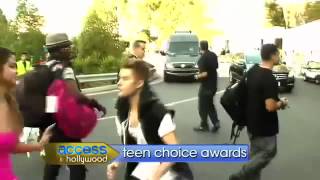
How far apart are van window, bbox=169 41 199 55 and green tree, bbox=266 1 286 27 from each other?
44.5m

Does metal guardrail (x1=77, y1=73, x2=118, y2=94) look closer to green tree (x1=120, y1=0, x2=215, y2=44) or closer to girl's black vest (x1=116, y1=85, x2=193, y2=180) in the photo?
green tree (x1=120, y1=0, x2=215, y2=44)

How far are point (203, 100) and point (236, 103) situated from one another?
4.40 meters

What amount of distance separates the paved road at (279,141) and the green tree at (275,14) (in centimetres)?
5417

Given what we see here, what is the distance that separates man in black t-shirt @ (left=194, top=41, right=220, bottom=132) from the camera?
10.1 metres

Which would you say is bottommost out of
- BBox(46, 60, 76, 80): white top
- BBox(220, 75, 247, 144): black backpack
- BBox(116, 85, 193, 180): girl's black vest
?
BBox(220, 75, 247, 144): black backpack

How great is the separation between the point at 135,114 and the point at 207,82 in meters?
6.90

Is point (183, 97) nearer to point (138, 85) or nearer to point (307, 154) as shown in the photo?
point (307, 154)

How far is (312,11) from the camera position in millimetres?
61125

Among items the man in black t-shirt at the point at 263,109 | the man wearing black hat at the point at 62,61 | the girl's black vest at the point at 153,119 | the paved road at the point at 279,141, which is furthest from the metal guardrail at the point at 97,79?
the girl's black vest at the point at 153,119

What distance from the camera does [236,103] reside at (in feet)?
19.4

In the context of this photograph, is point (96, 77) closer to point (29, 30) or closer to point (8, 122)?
point (29, 30)

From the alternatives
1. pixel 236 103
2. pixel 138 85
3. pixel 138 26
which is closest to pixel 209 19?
pixel 138 26

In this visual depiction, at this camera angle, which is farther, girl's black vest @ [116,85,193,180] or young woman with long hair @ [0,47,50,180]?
girl's black vest @ [116,85,193,180]

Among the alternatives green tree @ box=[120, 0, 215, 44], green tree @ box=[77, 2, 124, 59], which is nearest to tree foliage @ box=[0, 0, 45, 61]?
green tree @ box=[77, 2, 124, 59]
